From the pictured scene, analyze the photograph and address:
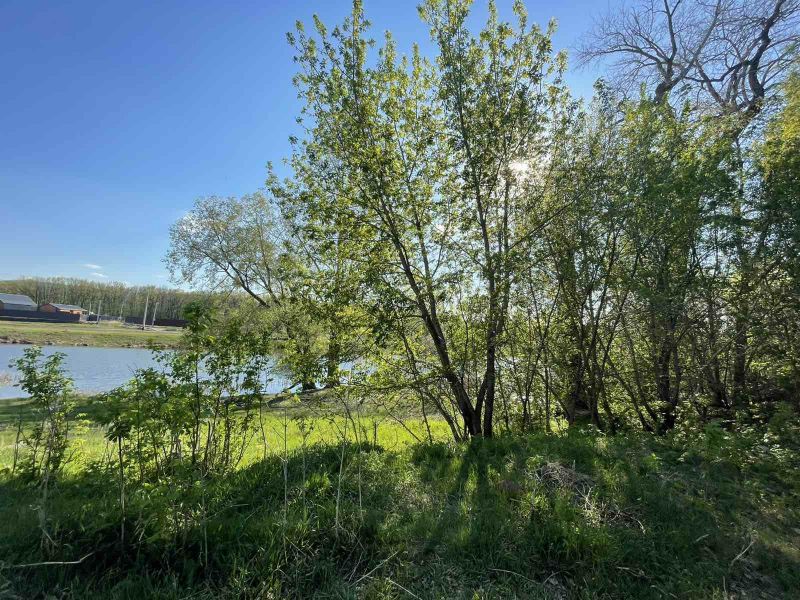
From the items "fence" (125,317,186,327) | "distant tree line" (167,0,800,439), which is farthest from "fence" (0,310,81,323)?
"distant tree line" (167,0,800,439)

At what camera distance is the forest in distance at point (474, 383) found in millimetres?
2729

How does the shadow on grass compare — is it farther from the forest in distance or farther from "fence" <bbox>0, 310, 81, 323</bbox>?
"fence" <bbox>0, 310, 81, 323</bbox>

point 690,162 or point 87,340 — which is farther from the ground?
point 690,162

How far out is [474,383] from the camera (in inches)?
265

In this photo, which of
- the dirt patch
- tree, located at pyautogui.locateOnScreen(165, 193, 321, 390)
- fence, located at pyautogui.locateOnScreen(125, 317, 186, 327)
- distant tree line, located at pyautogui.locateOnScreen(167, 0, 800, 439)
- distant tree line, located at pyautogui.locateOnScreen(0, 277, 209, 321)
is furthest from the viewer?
distant tree line, located at pyautogui.locateOnScreen(0, 277, 209, 321)

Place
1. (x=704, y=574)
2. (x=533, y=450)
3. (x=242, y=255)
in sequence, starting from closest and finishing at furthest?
(x=704, y=574)
(x=533, y=450)
(x=242, y=255)

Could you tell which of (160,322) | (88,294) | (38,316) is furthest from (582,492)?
(88,294)

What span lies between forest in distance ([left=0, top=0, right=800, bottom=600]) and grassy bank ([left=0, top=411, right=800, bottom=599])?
21 mm

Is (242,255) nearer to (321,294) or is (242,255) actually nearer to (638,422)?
(321,294)

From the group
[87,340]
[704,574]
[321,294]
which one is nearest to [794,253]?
[704,574]

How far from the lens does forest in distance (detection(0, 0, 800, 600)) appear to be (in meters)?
2.73

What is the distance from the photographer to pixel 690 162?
538 cm

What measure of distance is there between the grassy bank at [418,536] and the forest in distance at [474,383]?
0.07 ft

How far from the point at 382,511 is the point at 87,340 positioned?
46.0m
